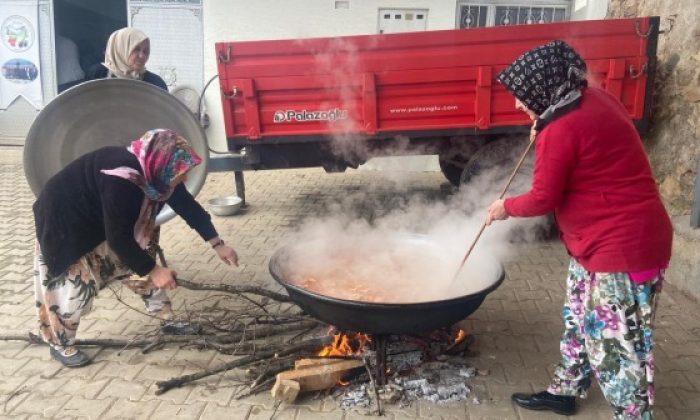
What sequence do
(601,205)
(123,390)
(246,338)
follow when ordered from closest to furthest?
(601,205)
(123,390)
(246,338)

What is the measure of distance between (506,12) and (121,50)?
6.40 metres

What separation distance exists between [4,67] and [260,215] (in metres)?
6.90

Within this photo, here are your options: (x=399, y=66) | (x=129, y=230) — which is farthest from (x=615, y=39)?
(x=129, y=230)

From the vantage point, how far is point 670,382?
3168mm

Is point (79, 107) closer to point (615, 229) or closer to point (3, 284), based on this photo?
point (3, 284)

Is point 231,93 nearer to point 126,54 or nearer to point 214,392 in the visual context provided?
point 126,54

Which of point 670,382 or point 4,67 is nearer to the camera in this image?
point 670,382

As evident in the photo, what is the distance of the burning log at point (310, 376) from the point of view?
2914mm

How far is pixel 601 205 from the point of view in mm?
2326

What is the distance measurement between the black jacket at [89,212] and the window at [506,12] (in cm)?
681

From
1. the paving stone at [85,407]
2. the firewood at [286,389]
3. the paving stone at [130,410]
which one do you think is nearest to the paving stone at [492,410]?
the firewood at [286,389]

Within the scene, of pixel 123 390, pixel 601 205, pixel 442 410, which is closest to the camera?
pixel 601 205

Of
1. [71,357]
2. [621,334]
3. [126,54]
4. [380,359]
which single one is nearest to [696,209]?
[621,334]

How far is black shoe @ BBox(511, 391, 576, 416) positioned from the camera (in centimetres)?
288
